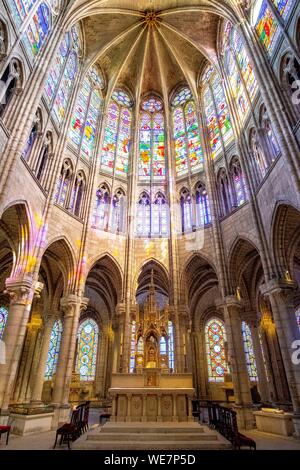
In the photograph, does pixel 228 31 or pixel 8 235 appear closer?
pixel 8 235

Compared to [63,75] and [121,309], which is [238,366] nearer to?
[121,309]

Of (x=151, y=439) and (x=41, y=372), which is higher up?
(x=41, y=372)

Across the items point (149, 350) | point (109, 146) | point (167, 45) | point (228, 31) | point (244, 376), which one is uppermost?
point (167, 45)

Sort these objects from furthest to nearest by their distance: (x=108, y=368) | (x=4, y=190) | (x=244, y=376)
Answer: (x=108, y=368) < (x=244, y=376) < (x=4, y=190)

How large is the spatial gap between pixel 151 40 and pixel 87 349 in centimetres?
2751

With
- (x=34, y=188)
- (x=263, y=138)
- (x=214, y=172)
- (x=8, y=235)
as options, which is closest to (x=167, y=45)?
(x=214, y=172)

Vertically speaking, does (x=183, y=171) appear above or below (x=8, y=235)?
above

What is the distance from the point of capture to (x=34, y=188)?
1344cm

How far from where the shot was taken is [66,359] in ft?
45.0

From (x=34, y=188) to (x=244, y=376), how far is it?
13.6 m

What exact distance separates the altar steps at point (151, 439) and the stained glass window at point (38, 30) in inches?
624

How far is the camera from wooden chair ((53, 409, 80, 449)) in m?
7.64

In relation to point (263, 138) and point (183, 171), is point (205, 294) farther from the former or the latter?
point (263, 138)

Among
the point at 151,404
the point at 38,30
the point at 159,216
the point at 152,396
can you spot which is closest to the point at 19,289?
the point at 152,396
